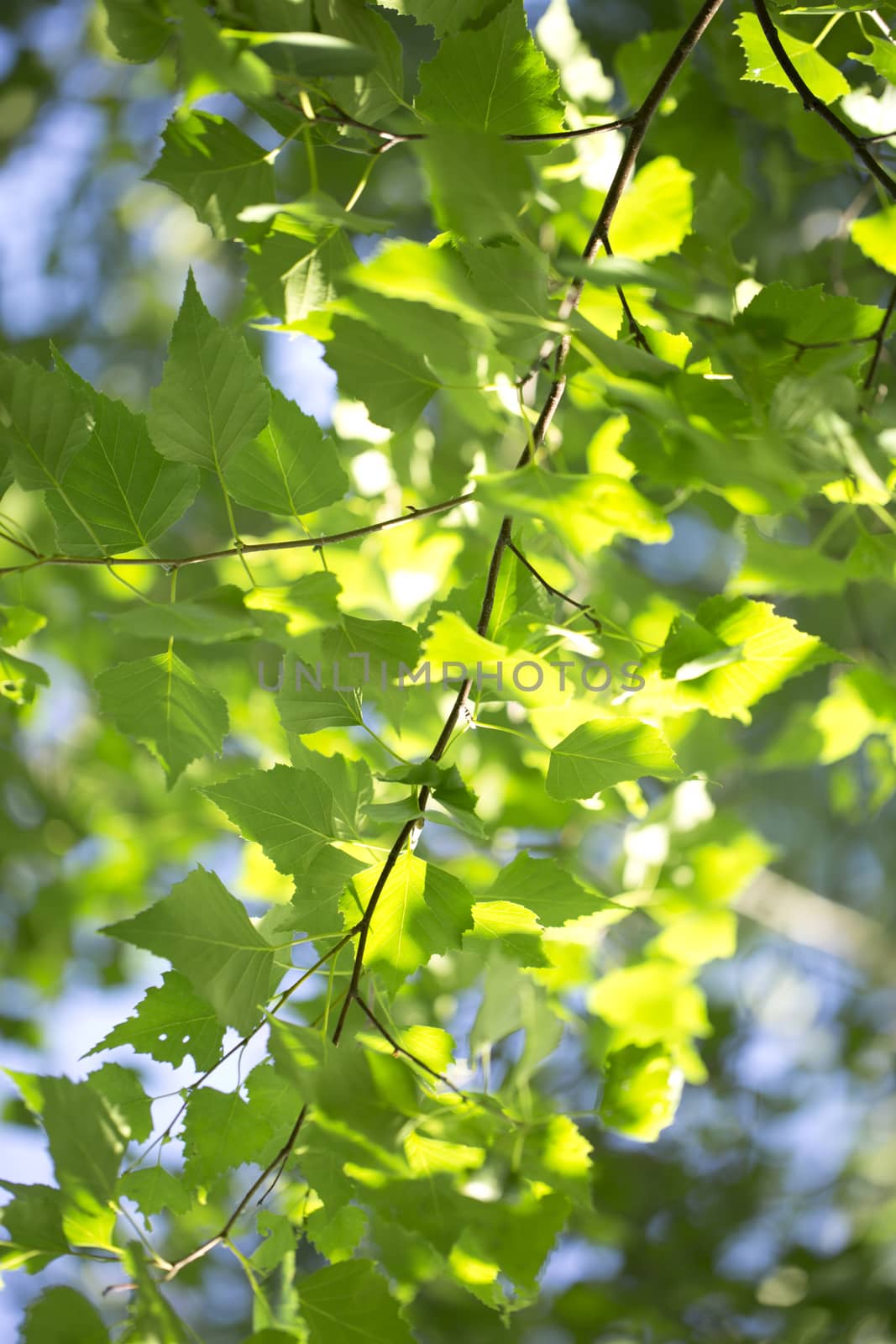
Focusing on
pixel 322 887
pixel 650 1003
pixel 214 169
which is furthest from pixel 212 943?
pixel 650 1003

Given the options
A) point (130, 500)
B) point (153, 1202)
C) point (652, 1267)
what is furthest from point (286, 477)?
point (652, 1267)

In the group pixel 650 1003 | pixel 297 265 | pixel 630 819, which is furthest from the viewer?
pixel 630 819

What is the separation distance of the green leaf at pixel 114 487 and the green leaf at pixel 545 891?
172mm

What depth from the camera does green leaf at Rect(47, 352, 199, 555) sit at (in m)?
0.32

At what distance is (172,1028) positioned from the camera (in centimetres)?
34

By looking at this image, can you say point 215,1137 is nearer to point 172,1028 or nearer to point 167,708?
point 172,1028

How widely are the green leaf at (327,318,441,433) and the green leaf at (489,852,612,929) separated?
6.2 inches

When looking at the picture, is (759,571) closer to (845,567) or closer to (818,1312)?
(845,567)

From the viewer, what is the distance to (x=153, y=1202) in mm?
368

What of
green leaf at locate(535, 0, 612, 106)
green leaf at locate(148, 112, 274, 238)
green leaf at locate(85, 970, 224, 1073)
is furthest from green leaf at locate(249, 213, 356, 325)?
green leaf at locate(535, 0, 612, 106)

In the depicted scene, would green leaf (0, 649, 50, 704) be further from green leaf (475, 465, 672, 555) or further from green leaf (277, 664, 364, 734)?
green leaf (475, 465, 672, 555)

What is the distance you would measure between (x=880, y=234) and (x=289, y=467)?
0.24 m

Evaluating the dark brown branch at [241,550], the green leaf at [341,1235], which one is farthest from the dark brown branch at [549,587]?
the green leaf at [341,1235]

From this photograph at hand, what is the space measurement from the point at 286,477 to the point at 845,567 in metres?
0.21
